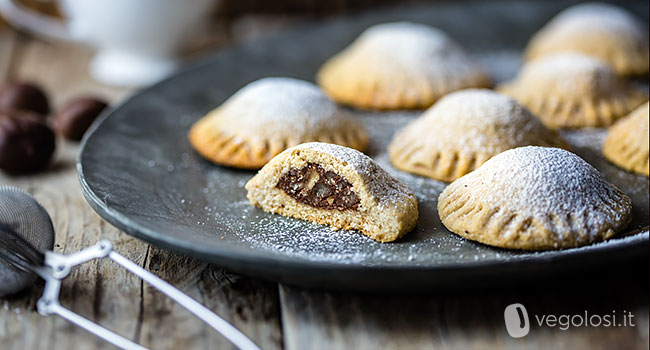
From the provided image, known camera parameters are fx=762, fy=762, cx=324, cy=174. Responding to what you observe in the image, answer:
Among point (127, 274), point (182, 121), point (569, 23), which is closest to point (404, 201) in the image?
point (127, 274)

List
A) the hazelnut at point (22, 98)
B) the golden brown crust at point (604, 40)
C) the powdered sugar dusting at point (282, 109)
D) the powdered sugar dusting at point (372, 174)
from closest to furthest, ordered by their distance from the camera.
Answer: the powdered sugar dusting at point (372, 174) → the powdered sugar dusting at point (282, 109) → the hazelnut at point (22, 98) → the golden brown crust at point (604, 40)

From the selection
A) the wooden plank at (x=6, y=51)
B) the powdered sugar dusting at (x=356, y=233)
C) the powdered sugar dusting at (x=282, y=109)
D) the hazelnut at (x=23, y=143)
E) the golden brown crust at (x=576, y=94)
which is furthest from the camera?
the wooden plank at (x=6, y=51)

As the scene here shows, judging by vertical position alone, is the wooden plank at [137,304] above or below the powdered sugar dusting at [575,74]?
below

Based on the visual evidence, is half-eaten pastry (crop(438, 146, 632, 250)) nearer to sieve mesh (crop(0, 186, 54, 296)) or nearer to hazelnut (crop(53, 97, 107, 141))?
sieve mesh (crop(0, 186, 54, 296))

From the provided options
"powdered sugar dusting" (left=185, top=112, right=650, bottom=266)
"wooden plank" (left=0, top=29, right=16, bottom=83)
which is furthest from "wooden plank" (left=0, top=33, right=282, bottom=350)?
"wooden plank" (left=0, top=29, right=16, bottom=83)

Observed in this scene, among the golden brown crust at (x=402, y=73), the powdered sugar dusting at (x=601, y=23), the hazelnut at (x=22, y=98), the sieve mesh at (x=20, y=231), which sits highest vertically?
the powdered sugar dusting at (x=601, y=23)

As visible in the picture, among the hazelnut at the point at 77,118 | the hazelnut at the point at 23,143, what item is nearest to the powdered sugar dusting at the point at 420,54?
the hazelnut at the point at 77,118

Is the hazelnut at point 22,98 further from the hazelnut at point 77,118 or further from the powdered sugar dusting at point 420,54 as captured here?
the powdered sugar dusting at point 420,54
